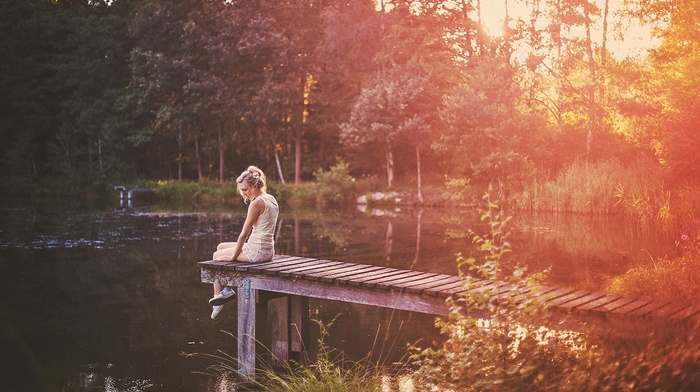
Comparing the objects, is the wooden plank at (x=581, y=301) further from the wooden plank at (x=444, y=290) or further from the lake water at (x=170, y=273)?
the lake water at (x=170, y=273)

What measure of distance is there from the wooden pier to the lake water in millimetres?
763

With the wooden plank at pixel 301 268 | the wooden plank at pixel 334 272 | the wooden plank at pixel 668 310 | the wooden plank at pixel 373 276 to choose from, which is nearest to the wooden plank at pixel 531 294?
the wooden plank at pixel 668 310

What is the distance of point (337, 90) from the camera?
42469mm

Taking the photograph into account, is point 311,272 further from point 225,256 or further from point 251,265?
point 225,256

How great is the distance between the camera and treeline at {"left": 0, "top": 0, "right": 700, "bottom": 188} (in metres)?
31.1

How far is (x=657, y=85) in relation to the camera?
24.8 metres

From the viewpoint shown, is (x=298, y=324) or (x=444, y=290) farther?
(x=298, y=324)

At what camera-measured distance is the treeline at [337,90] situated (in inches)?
1224

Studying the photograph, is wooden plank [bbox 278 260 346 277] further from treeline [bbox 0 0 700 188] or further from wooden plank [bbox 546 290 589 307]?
treeline [bbox 0 0 700 188]

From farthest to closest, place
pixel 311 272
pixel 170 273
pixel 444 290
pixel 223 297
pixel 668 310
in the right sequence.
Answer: pixel 170 273 < pixel 223 297 < pixel 311 272 < pixel 444 290 < pixel 668 310

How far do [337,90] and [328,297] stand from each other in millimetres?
34909

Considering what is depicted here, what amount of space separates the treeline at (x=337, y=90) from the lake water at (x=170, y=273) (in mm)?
4714

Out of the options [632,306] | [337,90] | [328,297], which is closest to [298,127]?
[337,90]

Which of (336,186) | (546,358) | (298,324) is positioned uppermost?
(336,186)
